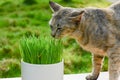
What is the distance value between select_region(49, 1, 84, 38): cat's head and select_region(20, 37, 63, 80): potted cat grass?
0.15ft

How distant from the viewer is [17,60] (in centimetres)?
163

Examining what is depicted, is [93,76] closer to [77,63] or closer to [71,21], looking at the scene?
[71,21]

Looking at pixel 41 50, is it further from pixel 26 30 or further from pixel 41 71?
pixel 26 30

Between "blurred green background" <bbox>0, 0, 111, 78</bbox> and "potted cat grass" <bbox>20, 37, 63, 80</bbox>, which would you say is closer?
"potted cat grass" <bbox>20, 37, 63, 80</bbox>

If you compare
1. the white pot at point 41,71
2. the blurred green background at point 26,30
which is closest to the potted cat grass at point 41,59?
the white pot at point 41,71

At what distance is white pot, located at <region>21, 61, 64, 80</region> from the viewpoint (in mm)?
991

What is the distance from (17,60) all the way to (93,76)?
561 mm

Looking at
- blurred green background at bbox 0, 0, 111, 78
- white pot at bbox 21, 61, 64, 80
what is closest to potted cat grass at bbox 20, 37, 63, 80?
white pot at bbox 21, 61, 64, 80

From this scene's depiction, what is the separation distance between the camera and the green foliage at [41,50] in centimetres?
101

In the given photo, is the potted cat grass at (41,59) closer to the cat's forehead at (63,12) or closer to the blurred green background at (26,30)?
the cat's forehead at (63,12)

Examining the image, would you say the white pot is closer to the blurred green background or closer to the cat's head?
the cat's head

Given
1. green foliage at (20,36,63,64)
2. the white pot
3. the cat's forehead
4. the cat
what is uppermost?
the cat's forehead

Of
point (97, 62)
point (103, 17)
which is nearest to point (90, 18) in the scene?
point (103, 17)

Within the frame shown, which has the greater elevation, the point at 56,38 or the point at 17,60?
the point at 56,38
